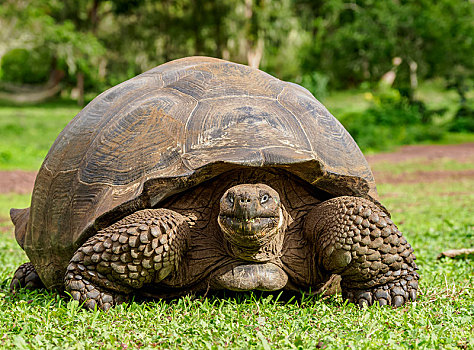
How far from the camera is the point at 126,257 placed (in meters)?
2.66

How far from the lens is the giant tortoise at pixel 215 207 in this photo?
268 centimetres

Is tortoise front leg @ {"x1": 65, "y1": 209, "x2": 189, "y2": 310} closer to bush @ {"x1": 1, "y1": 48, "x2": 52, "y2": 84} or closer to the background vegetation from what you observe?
the background vegetation

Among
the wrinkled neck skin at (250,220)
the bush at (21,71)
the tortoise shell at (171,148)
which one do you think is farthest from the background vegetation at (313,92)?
the tortoise shell at (171,148)

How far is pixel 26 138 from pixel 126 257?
1413 centimetres

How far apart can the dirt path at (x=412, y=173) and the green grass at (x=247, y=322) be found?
6.32 metres

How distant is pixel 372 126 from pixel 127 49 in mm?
21727

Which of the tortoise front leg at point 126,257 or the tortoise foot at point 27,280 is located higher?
the tortoise front leg at point 126,257

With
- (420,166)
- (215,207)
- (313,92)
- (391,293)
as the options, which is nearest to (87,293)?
(215,207)

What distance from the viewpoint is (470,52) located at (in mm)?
15945

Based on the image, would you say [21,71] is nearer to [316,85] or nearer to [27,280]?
[316,85]

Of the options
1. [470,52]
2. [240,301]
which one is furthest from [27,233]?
[470,52]

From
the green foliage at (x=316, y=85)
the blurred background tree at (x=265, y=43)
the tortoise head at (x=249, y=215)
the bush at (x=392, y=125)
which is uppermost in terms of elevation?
the blurred background tree at (x=265, y=43)

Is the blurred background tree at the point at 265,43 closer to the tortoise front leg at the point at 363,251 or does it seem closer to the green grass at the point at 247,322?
the tortoise front leg at the point at 363,251

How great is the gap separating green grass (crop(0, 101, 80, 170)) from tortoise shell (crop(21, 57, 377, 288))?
9.00 meters
